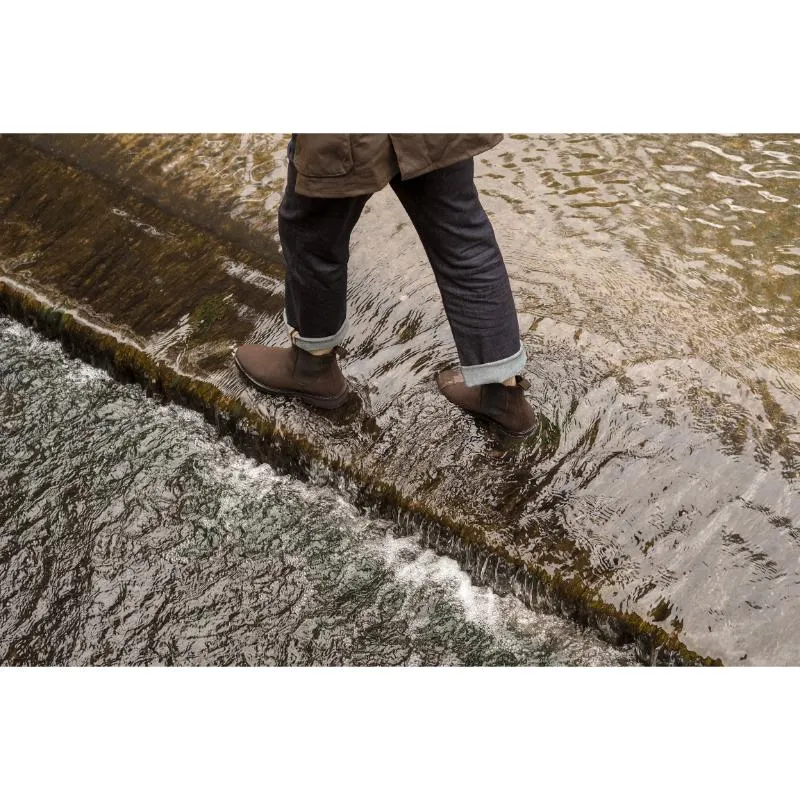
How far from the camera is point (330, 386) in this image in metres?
2.99

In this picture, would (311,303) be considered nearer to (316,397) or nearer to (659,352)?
(316,397)

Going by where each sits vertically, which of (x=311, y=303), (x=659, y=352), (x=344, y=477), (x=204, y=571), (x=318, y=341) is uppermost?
(x=311, y=303)

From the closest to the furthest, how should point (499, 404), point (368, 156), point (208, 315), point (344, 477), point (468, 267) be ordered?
point (368, 156) < point (468, 267) < point (499, 404) < point (344, 477) < point (208, 315)

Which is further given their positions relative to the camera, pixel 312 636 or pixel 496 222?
pixel 496 222

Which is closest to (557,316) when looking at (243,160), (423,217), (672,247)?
(672,247)

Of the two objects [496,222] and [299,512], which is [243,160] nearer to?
[496,222]

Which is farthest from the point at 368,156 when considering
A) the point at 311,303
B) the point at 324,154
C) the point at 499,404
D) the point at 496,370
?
the point at 499,404

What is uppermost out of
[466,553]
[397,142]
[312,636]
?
[397,142]

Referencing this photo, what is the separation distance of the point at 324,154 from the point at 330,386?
100cm

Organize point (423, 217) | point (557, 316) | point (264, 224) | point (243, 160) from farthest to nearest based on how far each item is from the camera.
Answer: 1. point (243, 160)
2. point (264, 224)
3. point (557, 316)
4. point (423, 217)

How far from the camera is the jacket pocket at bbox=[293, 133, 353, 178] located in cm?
214

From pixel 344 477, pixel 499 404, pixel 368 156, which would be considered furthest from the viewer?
pixel 344 477
